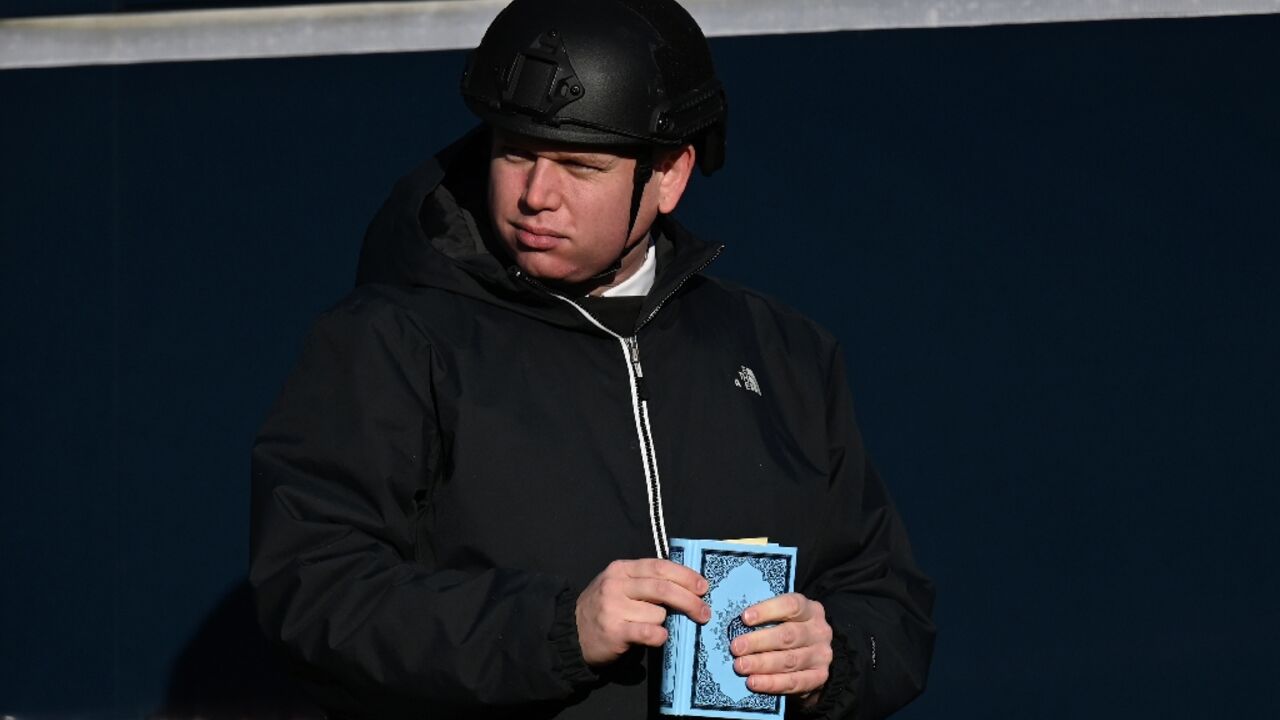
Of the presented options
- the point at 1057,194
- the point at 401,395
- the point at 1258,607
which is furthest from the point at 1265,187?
the point at 401,395

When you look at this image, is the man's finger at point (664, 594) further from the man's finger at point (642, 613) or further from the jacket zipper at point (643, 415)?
the jacket zipper at point (643, 415)

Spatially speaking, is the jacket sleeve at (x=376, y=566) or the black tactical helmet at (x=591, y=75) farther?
the black tactical helmet at (x=591, y=75)

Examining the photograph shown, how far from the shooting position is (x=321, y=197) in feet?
15.6

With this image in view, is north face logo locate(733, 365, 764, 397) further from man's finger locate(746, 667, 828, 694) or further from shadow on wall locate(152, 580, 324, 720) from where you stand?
shadow on wall locate(152, 580, 324, 720)

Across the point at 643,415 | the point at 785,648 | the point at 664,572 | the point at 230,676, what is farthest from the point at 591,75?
the point at 230,676

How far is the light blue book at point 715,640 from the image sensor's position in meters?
2.52

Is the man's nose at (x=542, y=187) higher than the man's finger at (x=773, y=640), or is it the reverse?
the man's nose at (x=542, y=187)

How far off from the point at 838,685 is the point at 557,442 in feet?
1.68

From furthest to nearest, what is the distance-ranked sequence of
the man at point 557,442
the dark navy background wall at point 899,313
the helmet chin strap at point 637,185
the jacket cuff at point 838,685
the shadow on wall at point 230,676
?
the shadow on wall at point 230,676 < the dark navy background wall at point 899,313 < the helmet chin strap at point 637,185 < the jacket cuff at point 838,685 < the man at point 557,442

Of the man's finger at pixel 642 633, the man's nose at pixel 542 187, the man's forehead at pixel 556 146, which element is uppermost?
the man's forehead at pixel 556 146

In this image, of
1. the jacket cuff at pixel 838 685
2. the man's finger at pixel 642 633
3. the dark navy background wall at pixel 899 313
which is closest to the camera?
the man's finger at pixel 642 633

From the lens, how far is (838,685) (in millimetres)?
2736

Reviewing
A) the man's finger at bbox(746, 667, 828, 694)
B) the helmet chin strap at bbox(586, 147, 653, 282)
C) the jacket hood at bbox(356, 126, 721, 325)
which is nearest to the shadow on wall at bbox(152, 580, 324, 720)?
the jacket hood at bbox(356, 126, 721, 325)

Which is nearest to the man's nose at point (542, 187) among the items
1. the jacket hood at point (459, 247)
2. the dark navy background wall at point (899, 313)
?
the jacket hood at point (459, 247)
